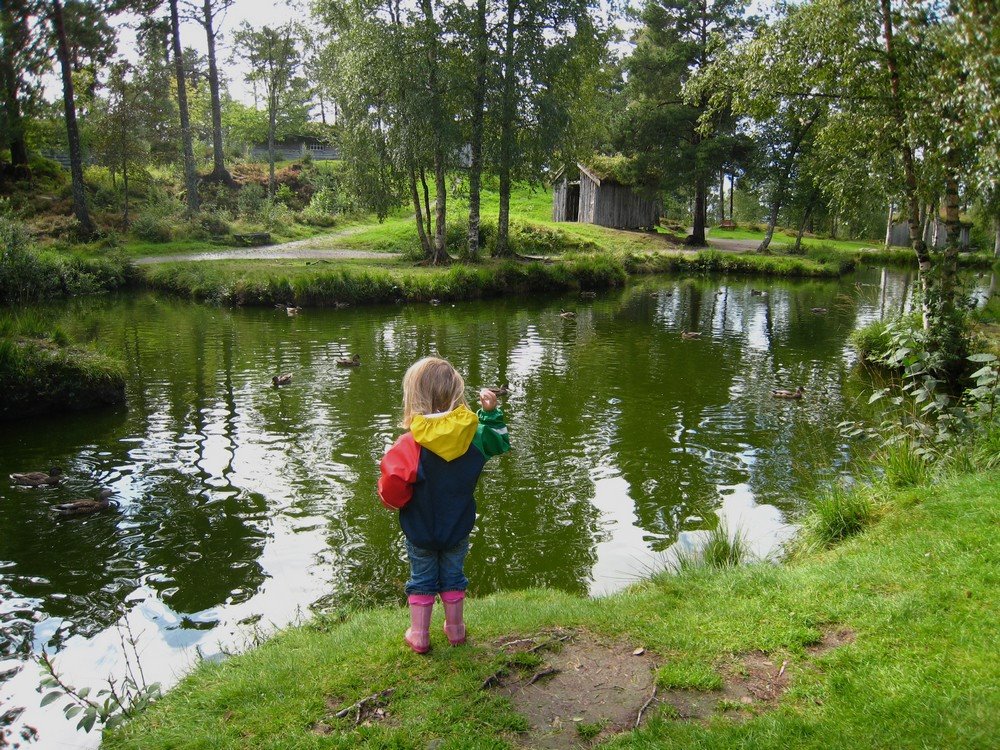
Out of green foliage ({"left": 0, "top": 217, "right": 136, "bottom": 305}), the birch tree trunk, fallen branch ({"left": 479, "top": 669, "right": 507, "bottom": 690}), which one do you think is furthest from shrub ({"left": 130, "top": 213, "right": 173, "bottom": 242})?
fallen branch ({"left": 479, "top": 669, "right": 507, "bottom": 690})

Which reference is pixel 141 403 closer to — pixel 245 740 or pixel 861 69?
pixel 245 740

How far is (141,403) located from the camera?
13.2m

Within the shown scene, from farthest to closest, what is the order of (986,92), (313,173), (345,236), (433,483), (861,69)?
(313,173) → (345,236) → (861,69) → (986,92) → (433,483)

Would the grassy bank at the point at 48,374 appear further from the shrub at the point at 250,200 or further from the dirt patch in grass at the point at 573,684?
the shrub at the point at 250,200

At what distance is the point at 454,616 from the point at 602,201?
149 ft

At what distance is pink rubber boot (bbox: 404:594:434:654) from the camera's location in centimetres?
462

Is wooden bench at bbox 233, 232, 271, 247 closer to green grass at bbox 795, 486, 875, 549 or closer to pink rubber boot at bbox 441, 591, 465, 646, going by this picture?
green grass at bbox 795, 486, 875, 549

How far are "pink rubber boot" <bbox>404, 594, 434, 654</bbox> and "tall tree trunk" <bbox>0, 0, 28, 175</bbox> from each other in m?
39.9

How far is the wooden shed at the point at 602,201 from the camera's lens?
4722cm

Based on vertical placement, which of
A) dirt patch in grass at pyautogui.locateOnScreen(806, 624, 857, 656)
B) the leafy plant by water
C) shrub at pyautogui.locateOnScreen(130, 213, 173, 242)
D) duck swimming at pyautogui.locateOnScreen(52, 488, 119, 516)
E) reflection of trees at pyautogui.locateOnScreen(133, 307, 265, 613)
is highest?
shrub at pyautogui.locateOnScreen(130, 213, 173, 242)

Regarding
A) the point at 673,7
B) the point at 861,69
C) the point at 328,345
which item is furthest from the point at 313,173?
the point at 861,69

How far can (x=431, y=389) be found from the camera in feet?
15.1

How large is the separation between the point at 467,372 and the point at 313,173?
1537 inches

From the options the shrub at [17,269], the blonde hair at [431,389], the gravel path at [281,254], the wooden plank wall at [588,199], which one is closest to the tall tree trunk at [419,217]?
the gravel path at [281,254]
